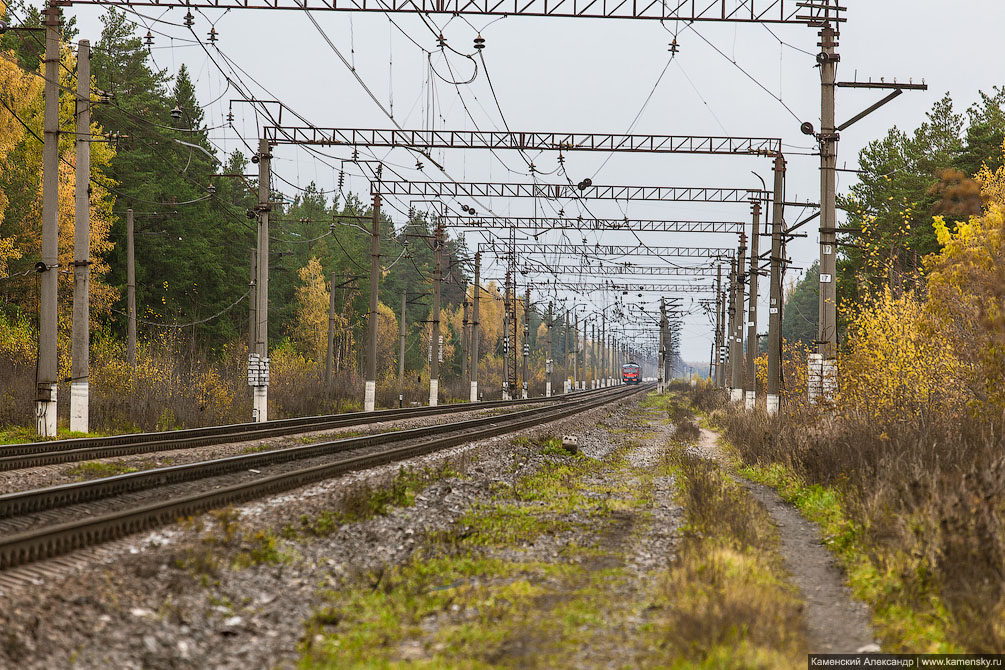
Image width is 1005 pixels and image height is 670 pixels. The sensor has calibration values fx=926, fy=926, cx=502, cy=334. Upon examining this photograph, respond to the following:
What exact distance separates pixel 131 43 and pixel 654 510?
57878mm

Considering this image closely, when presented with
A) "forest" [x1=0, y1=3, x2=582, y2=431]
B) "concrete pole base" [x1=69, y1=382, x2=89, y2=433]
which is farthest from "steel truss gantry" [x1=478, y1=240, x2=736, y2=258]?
"concrete pole base" [x1=69, y1=382, x2=89, y2=433]

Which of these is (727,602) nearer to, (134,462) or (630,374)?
(134,462)

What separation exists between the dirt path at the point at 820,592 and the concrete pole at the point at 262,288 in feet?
65.6

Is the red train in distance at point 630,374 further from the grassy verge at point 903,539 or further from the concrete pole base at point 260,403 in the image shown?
the grassy verge at point 903,539

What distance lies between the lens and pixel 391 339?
311 ft

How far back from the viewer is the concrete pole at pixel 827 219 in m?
20.3

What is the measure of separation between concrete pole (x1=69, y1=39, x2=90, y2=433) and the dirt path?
16500 mm

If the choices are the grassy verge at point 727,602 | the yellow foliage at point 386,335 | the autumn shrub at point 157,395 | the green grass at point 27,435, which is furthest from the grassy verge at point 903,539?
the yellow foliage at point 386,335

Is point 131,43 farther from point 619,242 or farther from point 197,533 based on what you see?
point 197,533

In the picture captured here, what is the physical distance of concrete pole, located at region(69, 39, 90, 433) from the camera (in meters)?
22.4

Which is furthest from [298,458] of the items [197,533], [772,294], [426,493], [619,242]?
[619,242]

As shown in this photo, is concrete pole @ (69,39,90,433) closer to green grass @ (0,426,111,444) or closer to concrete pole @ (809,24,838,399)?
green grass @ (0,426,111,444)

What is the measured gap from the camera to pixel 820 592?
29.1 ft

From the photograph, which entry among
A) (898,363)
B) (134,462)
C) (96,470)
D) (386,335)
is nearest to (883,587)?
(898,363)
